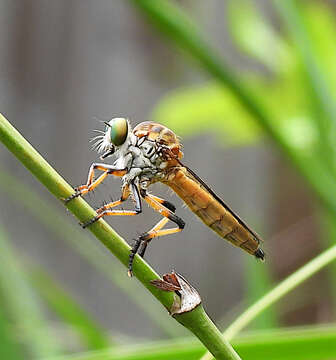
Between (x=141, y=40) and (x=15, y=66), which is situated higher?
(x=15, y=66)

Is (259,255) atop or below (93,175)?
below

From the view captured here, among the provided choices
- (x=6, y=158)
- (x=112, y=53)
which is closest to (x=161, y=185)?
(x=6, y=158)

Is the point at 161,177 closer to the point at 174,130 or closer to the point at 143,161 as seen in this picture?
the point at 143,161

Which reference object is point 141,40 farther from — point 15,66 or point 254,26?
point 254,26

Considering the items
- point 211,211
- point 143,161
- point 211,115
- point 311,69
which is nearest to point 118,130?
point 143,161

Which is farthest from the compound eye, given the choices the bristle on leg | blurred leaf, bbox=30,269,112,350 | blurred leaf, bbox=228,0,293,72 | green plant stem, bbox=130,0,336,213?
blurred leaf, bbox=228,0,293,72

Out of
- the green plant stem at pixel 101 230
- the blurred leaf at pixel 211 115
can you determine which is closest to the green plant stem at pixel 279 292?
the green plant stem at pixel 101 230

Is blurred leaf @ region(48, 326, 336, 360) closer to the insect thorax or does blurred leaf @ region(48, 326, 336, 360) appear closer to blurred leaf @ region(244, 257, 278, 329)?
the insect thorax
